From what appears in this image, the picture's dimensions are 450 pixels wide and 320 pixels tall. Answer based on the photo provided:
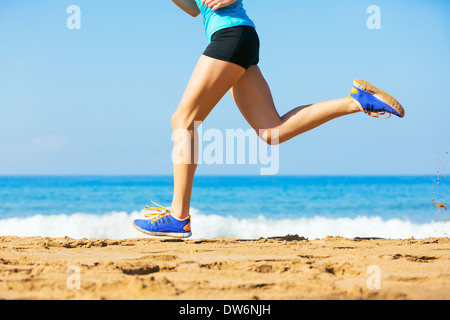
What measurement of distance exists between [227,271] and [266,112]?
4.46ft

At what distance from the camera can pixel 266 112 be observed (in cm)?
310

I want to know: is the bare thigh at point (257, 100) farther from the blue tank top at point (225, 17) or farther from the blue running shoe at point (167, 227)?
the blue running shoe at point (167, 227)

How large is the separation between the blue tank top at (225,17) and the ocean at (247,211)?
586 centimetres

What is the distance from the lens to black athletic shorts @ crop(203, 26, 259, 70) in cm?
273

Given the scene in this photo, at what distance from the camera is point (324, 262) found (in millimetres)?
2314

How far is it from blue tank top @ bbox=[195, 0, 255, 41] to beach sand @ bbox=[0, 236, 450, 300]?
4.69 feet

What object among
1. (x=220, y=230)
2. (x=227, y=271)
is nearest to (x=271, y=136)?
(x=227, y=271)

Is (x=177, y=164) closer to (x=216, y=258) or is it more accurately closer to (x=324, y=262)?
(x=216, y=258)

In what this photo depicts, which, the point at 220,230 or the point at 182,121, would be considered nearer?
the point at 182,121

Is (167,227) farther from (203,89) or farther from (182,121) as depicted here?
(203,89)

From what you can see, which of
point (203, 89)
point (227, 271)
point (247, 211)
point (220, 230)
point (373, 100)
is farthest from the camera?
point (247, 211)

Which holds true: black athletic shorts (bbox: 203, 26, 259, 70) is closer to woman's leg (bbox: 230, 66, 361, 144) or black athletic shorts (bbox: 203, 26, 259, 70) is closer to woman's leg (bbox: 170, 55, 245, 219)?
woman's leg (bbox: 170, 55, 245, 219)
